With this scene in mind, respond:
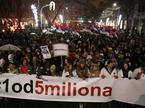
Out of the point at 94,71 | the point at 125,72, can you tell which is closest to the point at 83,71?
the point at 94,71

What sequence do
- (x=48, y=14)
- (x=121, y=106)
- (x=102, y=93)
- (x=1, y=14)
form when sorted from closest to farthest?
(x=102, y=93)
(x=121, y=106)
(x=1, y=14)
(x=48, y=14)

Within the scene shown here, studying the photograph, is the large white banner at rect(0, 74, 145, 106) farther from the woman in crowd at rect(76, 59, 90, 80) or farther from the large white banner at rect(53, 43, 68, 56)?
the large white banner at rect(53, 43, 68, 56)

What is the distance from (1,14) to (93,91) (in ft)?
133

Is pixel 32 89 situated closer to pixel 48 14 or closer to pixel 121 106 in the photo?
pixel 121 106

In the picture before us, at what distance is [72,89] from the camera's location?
38.6 ft

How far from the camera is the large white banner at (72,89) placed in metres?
11.8

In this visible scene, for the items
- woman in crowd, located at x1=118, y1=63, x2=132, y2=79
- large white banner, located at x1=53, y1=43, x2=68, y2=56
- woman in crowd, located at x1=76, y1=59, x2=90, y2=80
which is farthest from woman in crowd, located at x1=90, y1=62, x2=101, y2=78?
large white banner, located at x1=53, y1=43, x2=68, y2=56

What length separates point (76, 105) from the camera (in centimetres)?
1239

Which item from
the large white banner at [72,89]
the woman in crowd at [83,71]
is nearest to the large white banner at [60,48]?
the woman in crowd at [83,71]

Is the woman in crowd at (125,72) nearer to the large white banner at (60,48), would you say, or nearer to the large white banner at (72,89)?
the large white banner at (72,89)

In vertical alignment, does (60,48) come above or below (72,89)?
above

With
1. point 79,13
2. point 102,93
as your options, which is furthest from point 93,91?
point 79,13

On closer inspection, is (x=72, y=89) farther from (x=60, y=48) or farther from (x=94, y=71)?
(x=60, y=48)

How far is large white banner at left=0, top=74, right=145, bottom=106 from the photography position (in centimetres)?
1177
